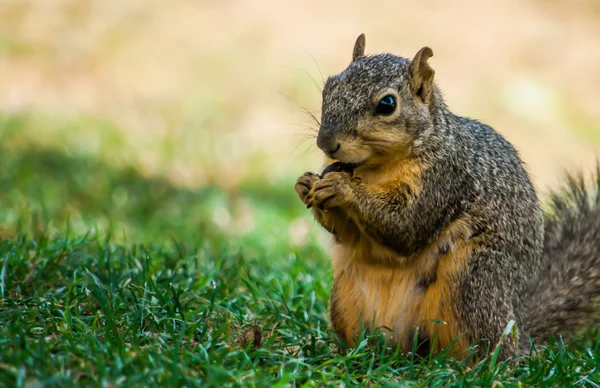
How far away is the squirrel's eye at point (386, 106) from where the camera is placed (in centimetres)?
328

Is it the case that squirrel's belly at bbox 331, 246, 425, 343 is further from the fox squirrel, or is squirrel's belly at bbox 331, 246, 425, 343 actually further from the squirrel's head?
the squirrel's head

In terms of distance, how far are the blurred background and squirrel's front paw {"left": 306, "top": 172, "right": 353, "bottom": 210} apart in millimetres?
2281

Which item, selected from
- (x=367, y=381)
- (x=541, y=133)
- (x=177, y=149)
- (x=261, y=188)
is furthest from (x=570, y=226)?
(x=541, y=133)

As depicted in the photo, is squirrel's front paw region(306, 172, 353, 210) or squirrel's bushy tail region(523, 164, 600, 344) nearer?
squirrel's front paw region(306, 172, 353, 210)

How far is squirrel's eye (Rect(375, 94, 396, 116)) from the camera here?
3277 mm

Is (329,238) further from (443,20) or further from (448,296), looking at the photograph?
(443,20)

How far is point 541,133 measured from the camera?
29.2 feet

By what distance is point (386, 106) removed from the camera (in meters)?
3.29

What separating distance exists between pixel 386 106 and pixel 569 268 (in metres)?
1.38

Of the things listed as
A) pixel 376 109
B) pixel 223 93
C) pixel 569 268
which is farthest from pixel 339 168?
pixel 223 93

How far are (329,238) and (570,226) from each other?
1.26 meters

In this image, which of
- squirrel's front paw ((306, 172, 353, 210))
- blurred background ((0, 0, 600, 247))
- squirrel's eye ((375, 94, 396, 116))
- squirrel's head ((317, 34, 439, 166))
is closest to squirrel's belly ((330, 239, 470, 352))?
squirrel's front paw ((306, 172, 353, 210))

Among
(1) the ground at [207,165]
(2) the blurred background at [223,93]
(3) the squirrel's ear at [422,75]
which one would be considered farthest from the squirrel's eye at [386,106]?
(2) the blurred background at [223,93]

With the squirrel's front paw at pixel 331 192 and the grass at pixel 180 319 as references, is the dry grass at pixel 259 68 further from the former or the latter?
the squirrel's front paw at pixel 331 192
